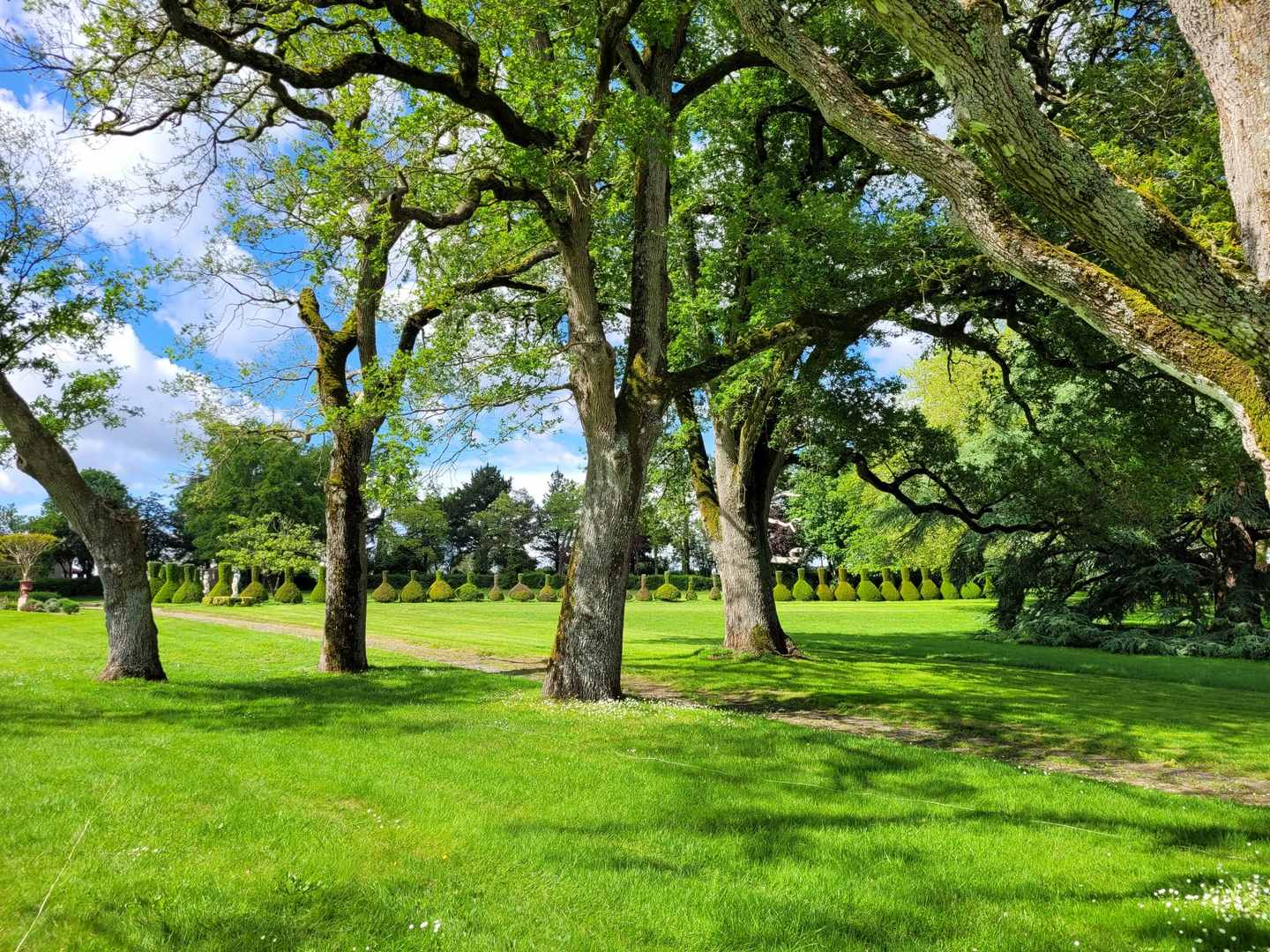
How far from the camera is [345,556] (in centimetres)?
1290

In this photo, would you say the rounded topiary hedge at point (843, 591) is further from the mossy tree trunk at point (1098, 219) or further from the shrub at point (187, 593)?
the mossy tree trunk at point (1098, 219)

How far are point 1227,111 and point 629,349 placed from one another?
7305mm

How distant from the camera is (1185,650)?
20.5m

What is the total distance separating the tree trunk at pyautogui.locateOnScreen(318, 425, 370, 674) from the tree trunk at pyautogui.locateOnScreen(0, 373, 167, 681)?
8.03ft

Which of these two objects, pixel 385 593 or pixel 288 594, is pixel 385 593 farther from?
pixel 288 594

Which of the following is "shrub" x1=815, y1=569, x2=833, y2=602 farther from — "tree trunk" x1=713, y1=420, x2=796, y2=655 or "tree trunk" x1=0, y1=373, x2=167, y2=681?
"tree trunk" x1=0, y1=373, x2=167, y2=681

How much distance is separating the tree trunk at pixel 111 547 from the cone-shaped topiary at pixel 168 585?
29.1m

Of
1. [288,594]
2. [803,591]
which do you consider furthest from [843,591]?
[288,594]

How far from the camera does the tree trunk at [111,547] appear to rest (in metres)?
10.8

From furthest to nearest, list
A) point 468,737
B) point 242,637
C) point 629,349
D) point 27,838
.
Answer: point 242,637 < point 629,349 < point 468,737 < point 27,838

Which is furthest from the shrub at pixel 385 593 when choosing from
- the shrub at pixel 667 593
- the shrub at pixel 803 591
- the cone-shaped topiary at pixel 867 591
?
the cone-shaped topiary at pixel 867 591

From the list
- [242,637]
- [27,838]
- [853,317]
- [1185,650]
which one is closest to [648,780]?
[27,838]

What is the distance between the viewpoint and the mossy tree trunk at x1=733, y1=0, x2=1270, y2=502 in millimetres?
4043

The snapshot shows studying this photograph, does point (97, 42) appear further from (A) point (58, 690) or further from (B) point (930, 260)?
(B) point (930, 260)
